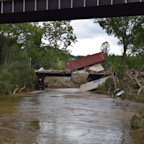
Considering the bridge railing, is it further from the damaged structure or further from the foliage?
the damaged structure

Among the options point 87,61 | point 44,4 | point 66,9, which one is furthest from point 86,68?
point 66,9

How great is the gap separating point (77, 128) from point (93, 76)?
5350cm

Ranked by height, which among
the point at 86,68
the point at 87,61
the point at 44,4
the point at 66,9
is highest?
the point at 44,4

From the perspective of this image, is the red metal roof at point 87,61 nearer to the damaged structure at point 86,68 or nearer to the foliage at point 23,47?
the damaged structure at point 86,68

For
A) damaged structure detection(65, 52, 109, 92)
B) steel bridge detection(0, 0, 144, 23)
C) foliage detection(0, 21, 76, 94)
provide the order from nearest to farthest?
steel bridge detection(0, 0, 144, 23) < foliage detection(0, 21, 76, 94) < damaged structure detection(65, 52, 109, 92)

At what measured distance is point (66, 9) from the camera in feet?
67.8

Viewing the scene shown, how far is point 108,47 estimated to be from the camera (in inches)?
4631

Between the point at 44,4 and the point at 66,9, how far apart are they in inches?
70.4

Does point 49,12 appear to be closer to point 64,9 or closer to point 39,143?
point 64,9

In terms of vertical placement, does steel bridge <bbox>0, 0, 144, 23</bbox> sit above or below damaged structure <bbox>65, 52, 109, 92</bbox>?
above

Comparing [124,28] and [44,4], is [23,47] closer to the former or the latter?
[124,28]

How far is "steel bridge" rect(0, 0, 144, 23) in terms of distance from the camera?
63.9 feet

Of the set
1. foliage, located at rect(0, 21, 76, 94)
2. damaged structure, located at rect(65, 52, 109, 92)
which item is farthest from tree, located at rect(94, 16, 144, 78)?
damaged structure, located at rect(65, 52, 109, 92)

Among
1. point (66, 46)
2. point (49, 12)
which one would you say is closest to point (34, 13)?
point (49, 12)
